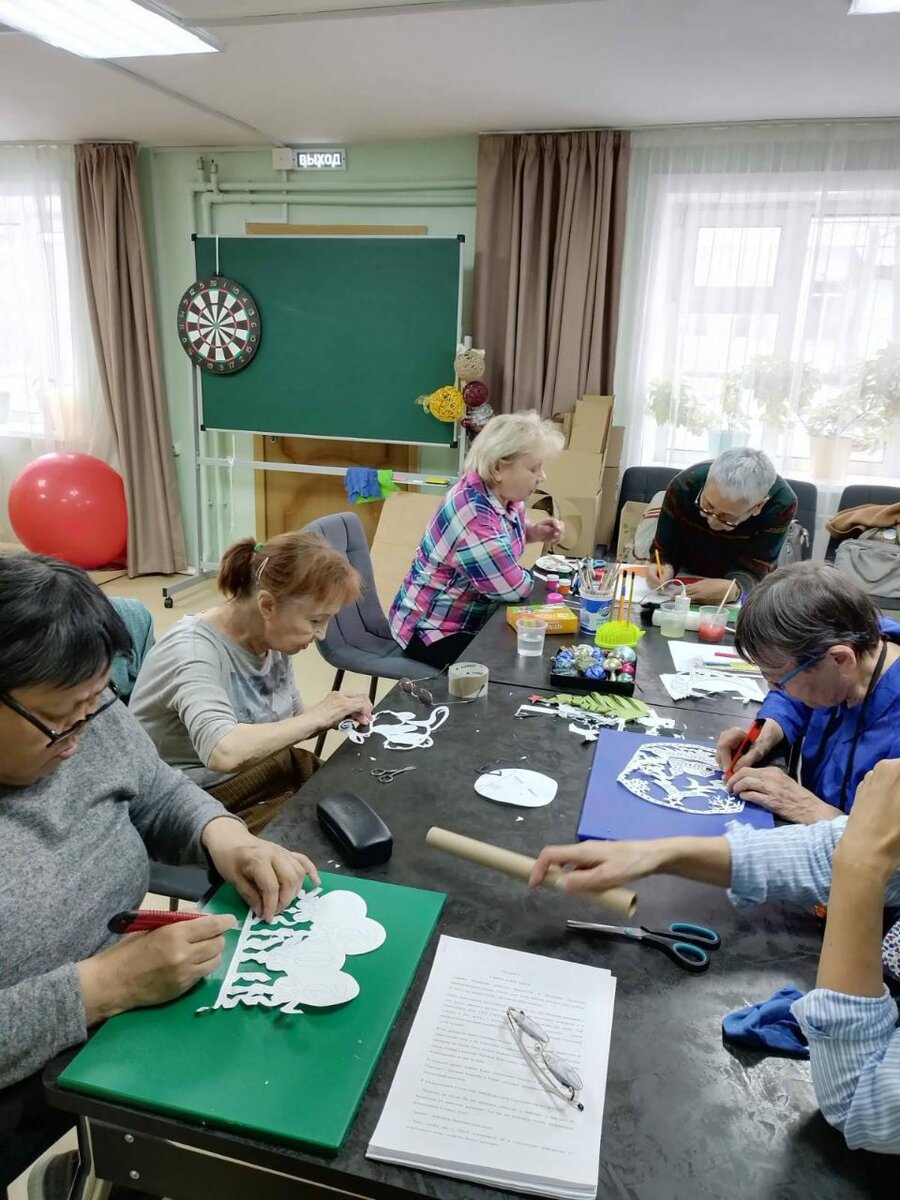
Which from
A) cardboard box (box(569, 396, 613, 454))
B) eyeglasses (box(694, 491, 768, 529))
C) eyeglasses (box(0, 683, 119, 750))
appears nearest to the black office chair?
cardboard box (box(569, 396, 613, 454))

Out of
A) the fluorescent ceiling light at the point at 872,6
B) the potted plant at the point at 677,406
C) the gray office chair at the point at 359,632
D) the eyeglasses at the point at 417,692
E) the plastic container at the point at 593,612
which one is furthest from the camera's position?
the potted plant at the point at 677,406

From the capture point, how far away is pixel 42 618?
0.90 m

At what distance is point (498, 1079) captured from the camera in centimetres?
77

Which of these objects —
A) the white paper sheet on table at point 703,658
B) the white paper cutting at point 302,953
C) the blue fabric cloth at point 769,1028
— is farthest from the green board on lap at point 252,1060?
the white paper sheet on table at point 703,658

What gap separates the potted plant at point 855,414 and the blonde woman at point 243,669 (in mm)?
3205

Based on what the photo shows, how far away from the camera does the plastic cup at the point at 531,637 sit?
203cm

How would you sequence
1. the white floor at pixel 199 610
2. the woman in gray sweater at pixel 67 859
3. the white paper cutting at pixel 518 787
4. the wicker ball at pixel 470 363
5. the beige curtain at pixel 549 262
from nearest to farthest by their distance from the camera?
the woman in gray sweater at pixel 67 859 → the white paper cutting at pixel 518 787 → the white floor at pixel 199 610 → the beige curtain at pixel 549 262 → the wicker ball at pixel 470 363

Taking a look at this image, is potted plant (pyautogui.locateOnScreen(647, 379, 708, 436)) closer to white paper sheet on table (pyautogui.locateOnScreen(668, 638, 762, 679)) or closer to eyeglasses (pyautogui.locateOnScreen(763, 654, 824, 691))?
white paper sheet on table (pyautogui.locateOnScreen(668, 638, 762, 679))

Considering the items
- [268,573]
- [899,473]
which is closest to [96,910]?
[268,573]

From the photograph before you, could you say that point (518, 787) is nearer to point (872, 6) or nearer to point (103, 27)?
point (872, 6)

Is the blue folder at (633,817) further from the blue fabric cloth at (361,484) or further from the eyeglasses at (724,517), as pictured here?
the blue fabric cloth at (361,484)

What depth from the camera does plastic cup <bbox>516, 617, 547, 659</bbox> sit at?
203 centimetres

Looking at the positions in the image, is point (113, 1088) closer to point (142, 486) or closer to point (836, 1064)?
point (836, 1064)

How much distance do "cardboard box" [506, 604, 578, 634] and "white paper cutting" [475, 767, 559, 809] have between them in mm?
777
